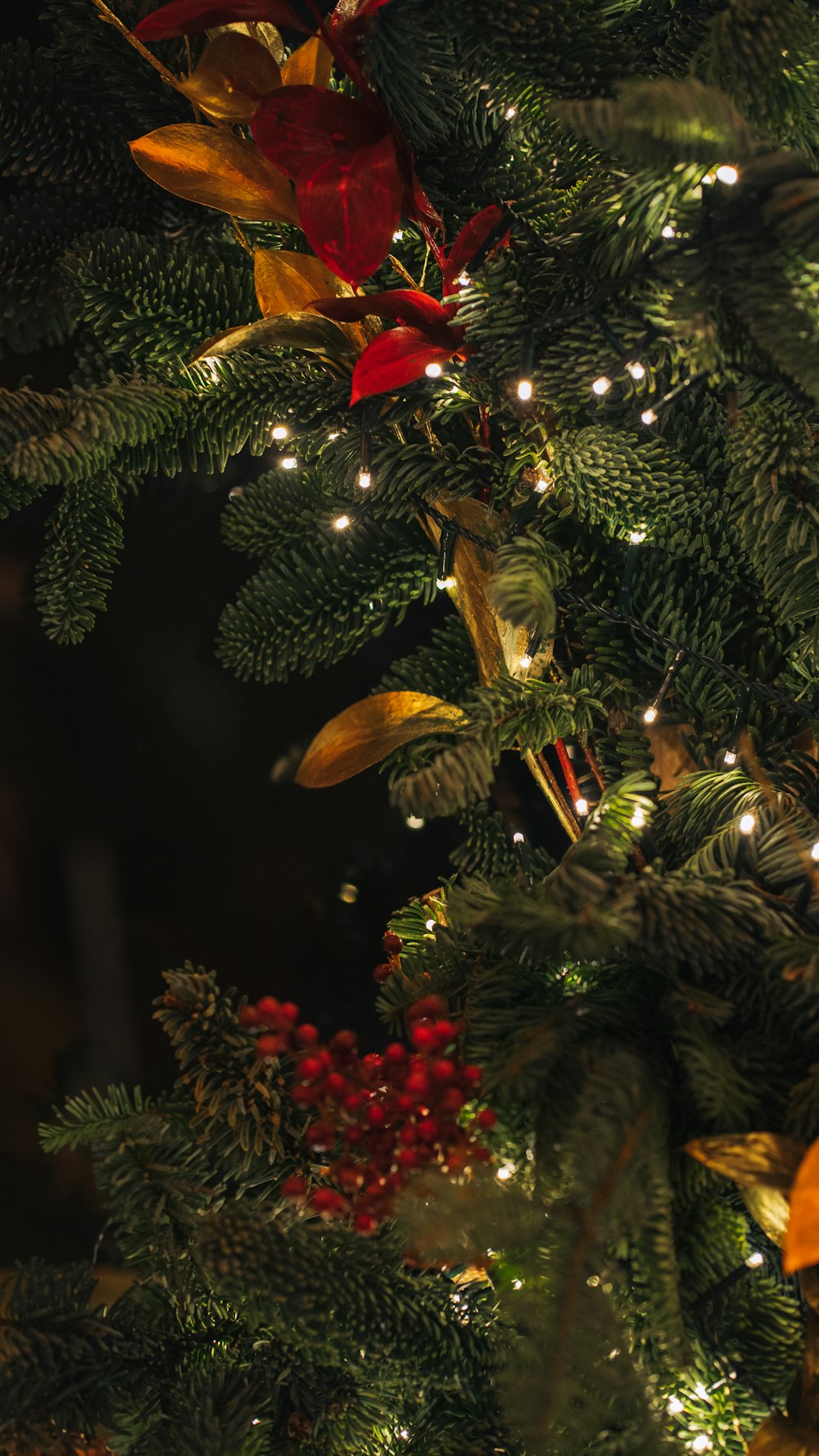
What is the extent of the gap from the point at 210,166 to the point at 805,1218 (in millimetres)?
407

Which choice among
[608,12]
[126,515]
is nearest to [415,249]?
[608,12]

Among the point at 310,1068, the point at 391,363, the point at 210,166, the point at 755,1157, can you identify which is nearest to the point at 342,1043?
the point at 310,1068

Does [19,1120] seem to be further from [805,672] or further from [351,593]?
[805,672]

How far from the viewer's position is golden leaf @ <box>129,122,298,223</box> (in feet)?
1.31

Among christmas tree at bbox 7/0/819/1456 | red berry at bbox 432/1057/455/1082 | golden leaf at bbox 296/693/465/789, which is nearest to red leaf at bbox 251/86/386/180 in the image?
christmas tree at bbox 7/0/819/1456

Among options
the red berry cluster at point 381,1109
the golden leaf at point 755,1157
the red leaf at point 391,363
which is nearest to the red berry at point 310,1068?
the red berry cluster at point 381,1109

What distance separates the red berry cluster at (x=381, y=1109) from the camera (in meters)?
0.28

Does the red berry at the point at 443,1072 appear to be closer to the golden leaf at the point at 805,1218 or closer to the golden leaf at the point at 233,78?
the golden leaf at the point at 805,1218

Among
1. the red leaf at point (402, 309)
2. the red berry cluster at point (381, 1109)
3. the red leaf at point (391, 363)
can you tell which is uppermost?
the red leaf at point (402, 309)

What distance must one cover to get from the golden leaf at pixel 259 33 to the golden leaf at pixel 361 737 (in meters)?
0.26

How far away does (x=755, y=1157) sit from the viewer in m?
0.25

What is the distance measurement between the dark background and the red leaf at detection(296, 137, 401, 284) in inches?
9.7

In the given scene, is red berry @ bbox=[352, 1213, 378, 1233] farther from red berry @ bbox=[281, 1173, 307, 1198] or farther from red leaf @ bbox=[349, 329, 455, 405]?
red leaf @ bbox=[349, 329, 455, 405]

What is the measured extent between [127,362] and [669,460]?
26 centimetres
